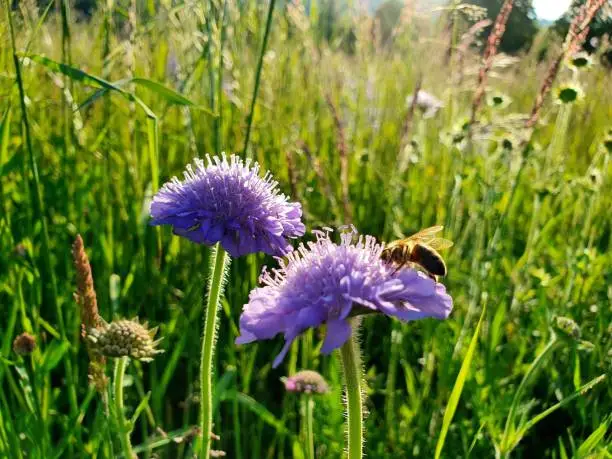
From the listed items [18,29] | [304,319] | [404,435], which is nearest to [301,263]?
[304,319]

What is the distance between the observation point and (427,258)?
1.13 meters

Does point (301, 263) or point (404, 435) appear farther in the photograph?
point (404, 435)

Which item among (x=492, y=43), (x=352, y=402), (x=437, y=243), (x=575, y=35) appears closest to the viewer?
(x=352, y=402)

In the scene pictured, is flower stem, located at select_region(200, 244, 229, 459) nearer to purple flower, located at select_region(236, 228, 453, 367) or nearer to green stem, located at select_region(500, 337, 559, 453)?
purple flower, located at select_region(236, 228, 453, 367)

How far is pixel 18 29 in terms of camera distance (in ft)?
5.73

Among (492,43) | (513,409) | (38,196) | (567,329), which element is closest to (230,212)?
(38,196)

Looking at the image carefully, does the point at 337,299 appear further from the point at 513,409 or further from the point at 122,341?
the point at 513,409

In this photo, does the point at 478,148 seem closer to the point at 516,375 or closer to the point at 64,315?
the point at 516,375

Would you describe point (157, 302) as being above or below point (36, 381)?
below

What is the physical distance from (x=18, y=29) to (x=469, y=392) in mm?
1374

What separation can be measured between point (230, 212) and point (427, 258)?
0.31 metres

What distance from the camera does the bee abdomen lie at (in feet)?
3.69

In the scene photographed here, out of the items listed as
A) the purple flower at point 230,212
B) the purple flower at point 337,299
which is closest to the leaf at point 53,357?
the purple flower at point 230,212

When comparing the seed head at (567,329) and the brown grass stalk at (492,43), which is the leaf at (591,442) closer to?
the seed head at (567,329)
